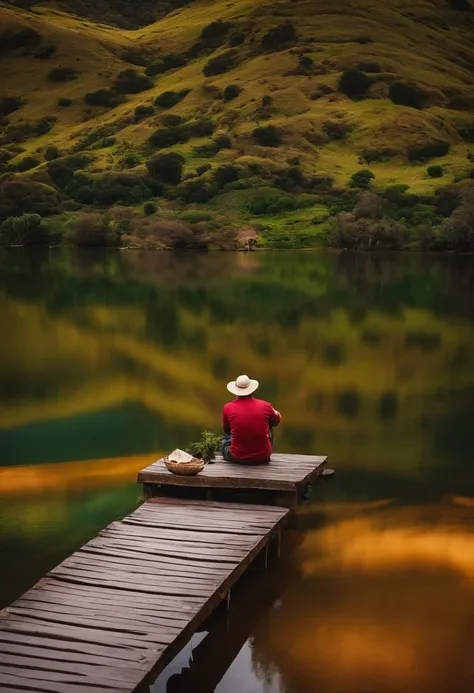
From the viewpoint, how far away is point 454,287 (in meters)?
62.0

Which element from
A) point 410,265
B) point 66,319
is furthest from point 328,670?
point 410,265

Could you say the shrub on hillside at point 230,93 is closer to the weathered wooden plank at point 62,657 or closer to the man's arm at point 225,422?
the man's arm at point 225,422

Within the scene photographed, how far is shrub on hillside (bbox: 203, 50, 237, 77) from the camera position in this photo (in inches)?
7357

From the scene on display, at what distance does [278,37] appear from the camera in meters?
195

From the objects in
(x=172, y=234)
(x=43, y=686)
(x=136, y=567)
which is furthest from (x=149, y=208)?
(x=43, y=686)

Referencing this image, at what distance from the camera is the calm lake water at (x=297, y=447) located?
11.6 metres

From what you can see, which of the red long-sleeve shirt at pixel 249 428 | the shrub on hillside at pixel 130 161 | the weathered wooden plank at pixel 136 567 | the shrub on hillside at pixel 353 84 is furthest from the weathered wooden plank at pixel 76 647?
the shrub on hillside at pixel 353 84

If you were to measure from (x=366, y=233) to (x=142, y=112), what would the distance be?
72242 mm

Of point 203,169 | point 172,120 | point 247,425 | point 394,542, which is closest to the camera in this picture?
point 394,542

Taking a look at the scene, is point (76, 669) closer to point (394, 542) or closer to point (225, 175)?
point (394, 542)

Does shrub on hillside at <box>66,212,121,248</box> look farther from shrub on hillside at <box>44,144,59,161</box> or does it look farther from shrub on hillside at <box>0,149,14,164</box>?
shrub on hillside at <box>0,149,14,164</box>

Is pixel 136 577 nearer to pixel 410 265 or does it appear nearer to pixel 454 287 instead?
pixel 454 287

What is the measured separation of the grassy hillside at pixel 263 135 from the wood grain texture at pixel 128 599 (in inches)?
4011

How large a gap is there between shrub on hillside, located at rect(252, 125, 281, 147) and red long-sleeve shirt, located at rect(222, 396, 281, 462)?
13368 cm
